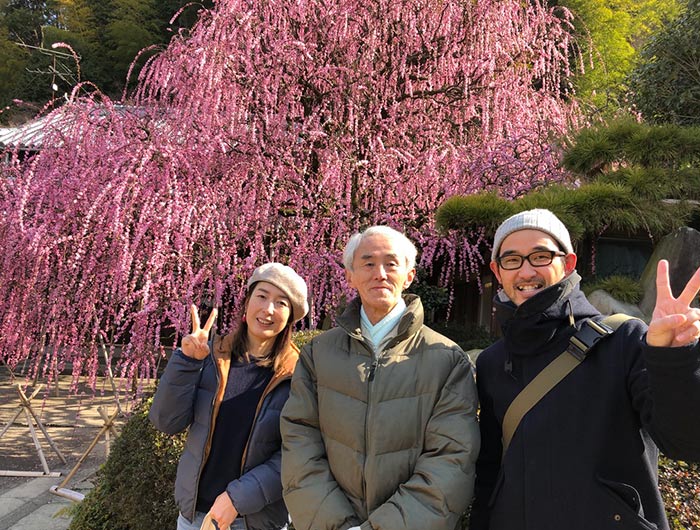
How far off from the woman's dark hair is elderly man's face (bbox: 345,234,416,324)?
0.44 metres

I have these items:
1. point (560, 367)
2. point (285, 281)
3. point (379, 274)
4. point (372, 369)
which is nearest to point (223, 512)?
point (372, 369)

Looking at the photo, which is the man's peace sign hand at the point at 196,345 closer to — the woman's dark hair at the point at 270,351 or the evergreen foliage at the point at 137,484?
the woman's dark hair at the point at 270,351

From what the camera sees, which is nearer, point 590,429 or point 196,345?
point 590,429

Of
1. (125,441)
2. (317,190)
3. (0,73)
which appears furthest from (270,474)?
(0,73)

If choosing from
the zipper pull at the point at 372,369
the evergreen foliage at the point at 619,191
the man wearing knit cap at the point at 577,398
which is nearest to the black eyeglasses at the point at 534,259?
the man wearing knit cap at the point at 577,398

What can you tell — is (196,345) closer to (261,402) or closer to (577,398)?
(261,402)

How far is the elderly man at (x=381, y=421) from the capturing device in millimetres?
1623

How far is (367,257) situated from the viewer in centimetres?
191

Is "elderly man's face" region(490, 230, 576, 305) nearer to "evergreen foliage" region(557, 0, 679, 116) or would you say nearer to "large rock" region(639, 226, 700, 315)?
"large rock" region(639, 226, 700, 315)

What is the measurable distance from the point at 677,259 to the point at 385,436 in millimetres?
2814

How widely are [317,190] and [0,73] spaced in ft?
75.6

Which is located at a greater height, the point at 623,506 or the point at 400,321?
the point at 400,321

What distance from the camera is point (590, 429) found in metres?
1.48

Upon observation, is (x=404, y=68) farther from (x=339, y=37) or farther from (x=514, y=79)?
(x=514, y=79)
